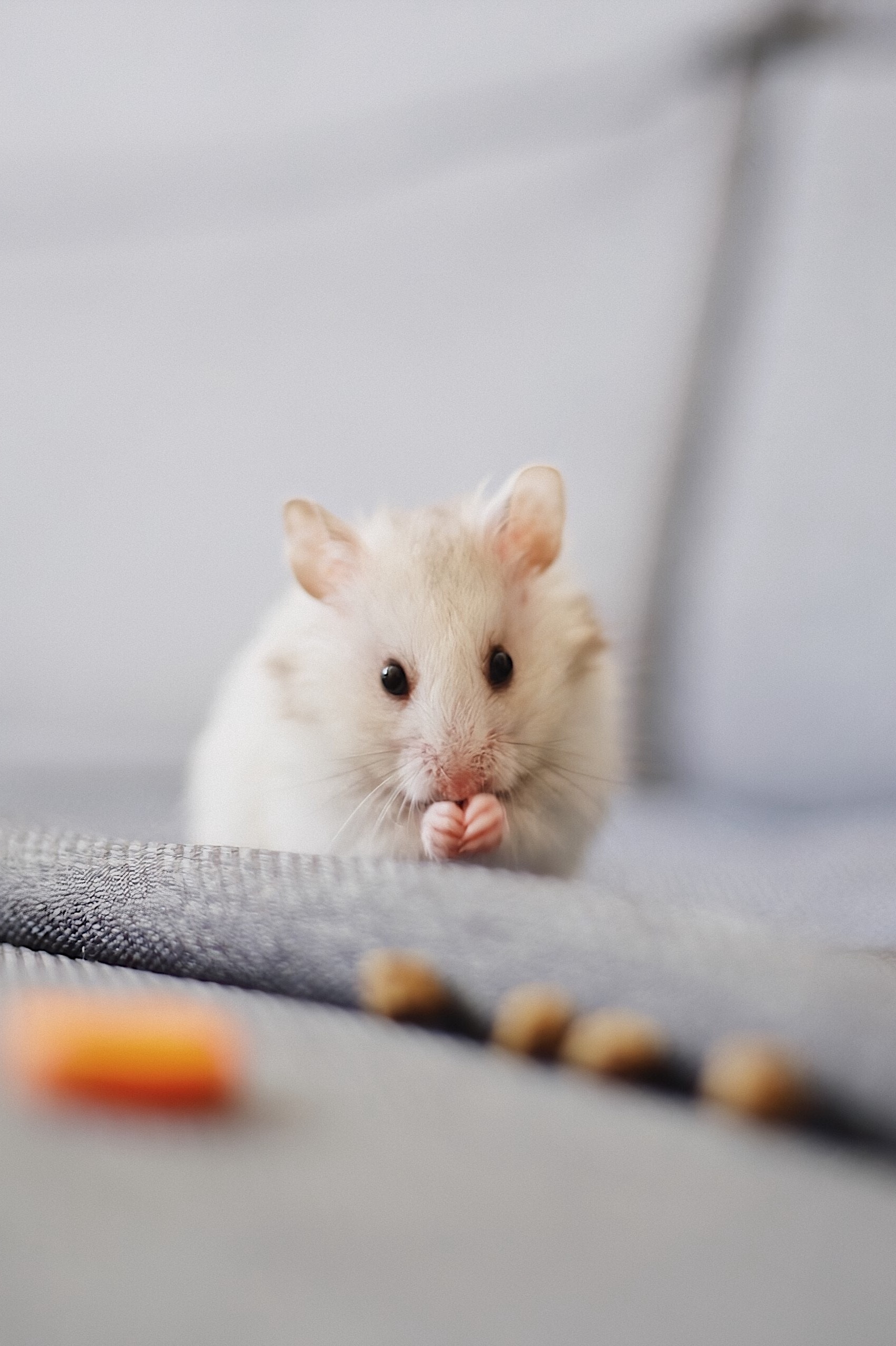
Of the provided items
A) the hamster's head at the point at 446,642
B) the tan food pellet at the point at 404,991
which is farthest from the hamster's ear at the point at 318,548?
the tan food pellet at the point at 404,991

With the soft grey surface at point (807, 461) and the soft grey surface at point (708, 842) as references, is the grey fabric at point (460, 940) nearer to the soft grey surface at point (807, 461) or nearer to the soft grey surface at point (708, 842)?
the soft grey surface at point (708, 842)

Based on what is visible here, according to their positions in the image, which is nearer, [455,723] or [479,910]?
[479,910]

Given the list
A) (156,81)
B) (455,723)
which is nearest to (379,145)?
(156,81)

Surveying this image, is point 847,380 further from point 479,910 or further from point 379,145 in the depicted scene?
point 479,910

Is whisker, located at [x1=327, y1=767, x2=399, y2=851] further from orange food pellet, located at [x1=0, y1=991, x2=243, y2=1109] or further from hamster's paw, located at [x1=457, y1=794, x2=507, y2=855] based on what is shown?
orange food pellet, located at [x1=0, y1=991, x2=243, y2=1109]

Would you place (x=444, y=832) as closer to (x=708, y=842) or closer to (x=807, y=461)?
(x=708, y=842)
